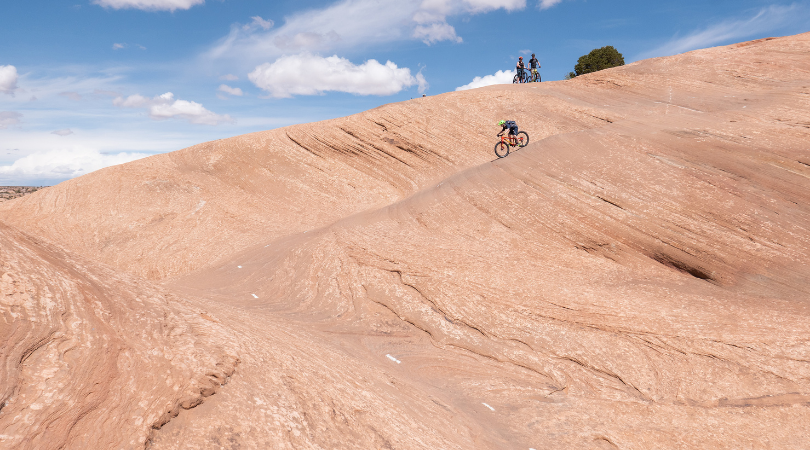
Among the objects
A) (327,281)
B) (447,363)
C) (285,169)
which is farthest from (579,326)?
(285,169)

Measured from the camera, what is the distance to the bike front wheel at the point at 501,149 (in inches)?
882

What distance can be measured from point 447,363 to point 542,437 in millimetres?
2942

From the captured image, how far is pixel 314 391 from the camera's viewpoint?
19.1 ft

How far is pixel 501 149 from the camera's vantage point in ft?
75.0

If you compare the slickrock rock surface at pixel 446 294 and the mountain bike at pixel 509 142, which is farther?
the mountain bike at pixel 509 142

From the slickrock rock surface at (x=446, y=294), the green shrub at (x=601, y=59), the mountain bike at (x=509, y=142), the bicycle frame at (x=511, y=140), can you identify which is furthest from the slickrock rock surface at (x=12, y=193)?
the green shrub at (x=601, y=59)

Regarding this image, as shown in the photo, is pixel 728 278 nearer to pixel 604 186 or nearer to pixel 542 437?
pixel 604 186

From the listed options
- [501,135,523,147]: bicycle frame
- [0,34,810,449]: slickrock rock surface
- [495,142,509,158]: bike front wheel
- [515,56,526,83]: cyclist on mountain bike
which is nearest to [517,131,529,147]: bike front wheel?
[501,135,523,147]: bicycle frame

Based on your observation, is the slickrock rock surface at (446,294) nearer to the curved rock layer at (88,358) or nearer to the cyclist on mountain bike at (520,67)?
the curved rock layer at (88,358)

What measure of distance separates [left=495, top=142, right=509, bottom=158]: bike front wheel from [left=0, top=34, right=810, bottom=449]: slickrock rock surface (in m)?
1.19

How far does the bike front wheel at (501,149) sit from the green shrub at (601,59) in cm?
3748

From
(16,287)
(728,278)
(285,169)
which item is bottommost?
(728,278)

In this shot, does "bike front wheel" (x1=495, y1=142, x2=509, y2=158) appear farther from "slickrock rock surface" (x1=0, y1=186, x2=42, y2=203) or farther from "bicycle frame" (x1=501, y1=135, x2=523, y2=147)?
"slickrock rock surface" (x1=0, y1=186, x2=42, y2=203)

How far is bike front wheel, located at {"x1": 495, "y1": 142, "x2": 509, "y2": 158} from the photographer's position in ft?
73.5
